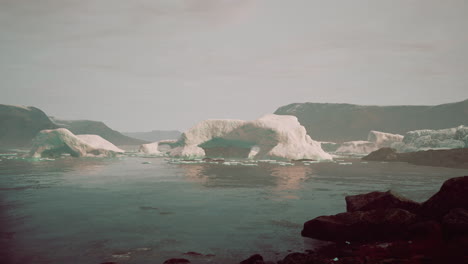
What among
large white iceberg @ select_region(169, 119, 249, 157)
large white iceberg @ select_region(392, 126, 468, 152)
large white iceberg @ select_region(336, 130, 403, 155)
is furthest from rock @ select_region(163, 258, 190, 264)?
large white iceberg @ select_region(336, 130, 403, 155)

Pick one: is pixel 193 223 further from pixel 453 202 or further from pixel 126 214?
pixel 453 202

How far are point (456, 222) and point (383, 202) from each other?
7.59 feet

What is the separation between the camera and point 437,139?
54.1m

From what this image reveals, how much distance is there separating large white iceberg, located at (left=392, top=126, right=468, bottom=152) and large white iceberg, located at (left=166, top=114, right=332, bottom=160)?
18.5m

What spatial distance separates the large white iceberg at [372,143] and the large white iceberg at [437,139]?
11934 mm

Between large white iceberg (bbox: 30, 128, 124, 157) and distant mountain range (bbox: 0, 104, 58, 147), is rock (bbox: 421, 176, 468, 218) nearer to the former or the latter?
large white iceberg (bbox: 30, 128, 124, 157)

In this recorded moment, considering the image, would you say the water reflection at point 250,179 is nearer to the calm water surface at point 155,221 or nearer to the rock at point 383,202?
the calm water surface at point 155,221

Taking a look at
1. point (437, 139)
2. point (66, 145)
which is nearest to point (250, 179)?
point (66, 145)

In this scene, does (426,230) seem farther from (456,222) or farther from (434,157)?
(434,157)

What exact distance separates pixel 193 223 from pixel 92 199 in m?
6.58

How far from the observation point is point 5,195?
15.3 meters

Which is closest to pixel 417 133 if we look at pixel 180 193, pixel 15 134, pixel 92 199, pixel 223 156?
pixel 223 156

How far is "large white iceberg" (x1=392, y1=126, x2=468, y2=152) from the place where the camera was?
49.9 m

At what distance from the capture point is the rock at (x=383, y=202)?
30.4ft
